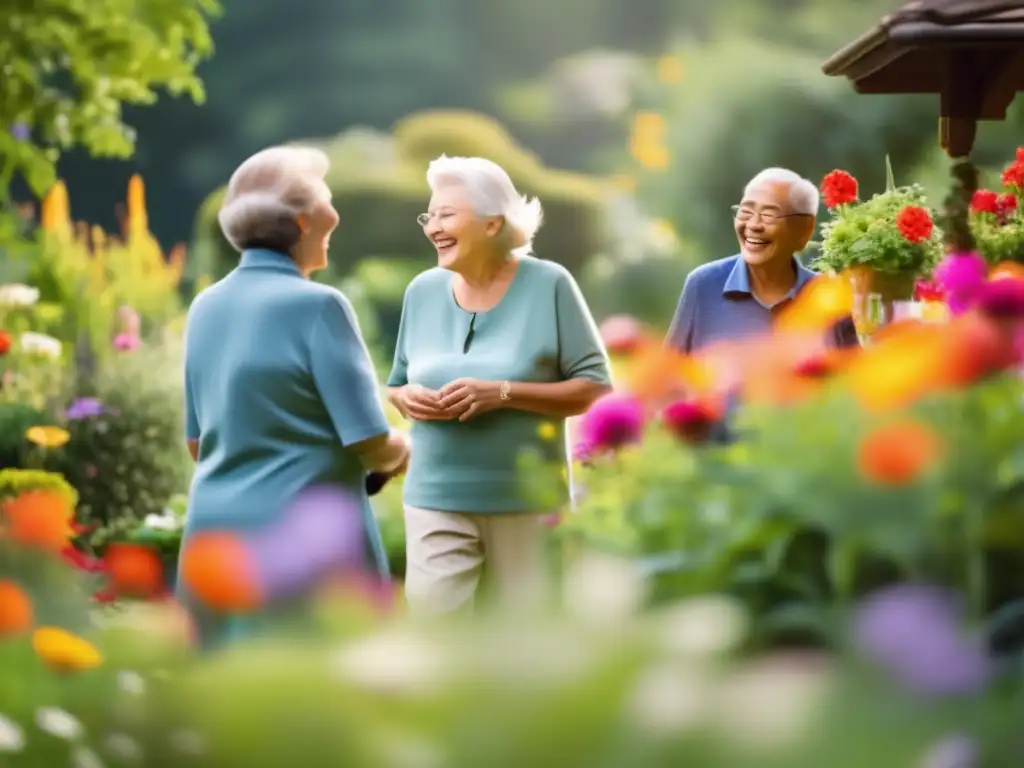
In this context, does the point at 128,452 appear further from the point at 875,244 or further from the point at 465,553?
the point at 465,553

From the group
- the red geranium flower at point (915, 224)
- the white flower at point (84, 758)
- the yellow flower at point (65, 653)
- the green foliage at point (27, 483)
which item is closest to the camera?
the white flower at point (84, 758)

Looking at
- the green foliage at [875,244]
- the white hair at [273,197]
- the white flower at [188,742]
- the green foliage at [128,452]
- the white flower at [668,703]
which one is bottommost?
the green foliage at [128,452]

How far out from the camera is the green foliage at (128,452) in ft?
23.8

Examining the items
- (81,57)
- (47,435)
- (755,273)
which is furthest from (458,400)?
(81,57)

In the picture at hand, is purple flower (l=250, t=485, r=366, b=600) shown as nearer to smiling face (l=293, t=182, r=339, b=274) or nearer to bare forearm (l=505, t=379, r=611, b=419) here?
smiling face (l=293, t=182, r=339, b=274)

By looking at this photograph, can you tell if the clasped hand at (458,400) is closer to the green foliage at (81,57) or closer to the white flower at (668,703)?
the white flower at (668,703)

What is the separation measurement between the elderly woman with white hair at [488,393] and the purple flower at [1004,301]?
1659 millimetres

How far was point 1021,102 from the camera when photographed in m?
11.7

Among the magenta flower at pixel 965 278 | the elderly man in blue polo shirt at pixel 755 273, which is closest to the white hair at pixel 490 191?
the elderly man in blue polo shirt at pixel 755 273

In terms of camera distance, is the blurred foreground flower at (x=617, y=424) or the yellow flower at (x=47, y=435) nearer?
the blurred foreground flower at (x=617, y=424)

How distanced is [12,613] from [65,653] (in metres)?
0.09

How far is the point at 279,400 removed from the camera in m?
2.54

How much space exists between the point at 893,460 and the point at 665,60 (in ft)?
42.6

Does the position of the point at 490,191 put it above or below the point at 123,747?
above
